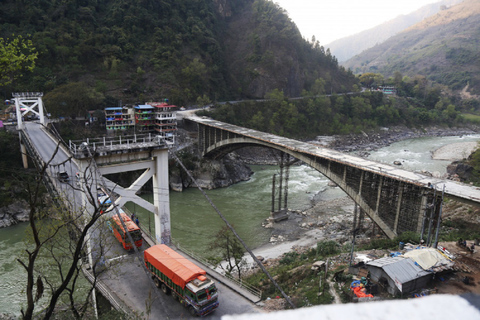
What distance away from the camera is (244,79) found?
5397 cm

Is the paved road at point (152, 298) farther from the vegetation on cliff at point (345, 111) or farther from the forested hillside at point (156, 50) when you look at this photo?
the vegetation on cliff at point (345, 111)

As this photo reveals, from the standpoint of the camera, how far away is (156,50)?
45.1 meters

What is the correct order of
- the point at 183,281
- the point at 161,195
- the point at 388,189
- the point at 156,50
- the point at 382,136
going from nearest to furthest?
1. the point at 183,281
2. the point at 161,195
3. the point at 388,189
4. the point at 156,50
5. the point at 382,136

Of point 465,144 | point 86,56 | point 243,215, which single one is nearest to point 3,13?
point 86,56

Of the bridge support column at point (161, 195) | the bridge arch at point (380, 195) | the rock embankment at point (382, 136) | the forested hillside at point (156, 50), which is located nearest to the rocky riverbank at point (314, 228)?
the bridge arch at point (380, 195)

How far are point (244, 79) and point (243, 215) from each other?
35.1 meters

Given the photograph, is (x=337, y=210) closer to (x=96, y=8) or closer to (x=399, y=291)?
(x=399, y=291)

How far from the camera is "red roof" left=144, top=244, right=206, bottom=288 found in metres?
8.98

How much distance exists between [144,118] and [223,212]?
15125mm

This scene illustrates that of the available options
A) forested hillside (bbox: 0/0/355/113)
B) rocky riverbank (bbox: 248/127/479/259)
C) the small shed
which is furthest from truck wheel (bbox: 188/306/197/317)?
forested hillside (bbox: 0/0/355/113)

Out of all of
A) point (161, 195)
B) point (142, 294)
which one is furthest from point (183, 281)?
point (161, 195)

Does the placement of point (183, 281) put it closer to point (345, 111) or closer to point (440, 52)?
point (345, 111)

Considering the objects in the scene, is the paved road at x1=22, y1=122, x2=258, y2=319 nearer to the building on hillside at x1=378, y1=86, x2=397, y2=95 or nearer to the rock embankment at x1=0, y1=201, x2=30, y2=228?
the rock embankment at x1=0, y1=201, x2=30, y2=228

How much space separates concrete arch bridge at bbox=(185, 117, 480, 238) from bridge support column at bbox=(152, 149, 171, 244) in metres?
10.4
